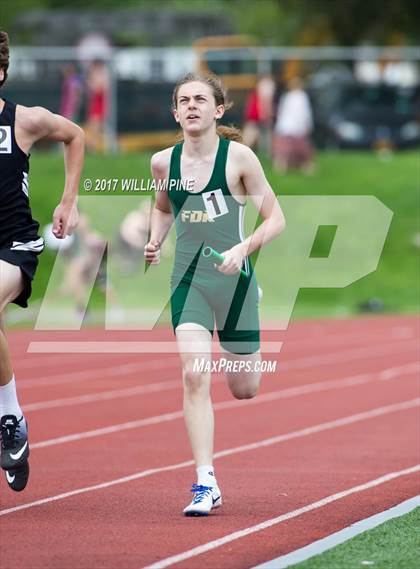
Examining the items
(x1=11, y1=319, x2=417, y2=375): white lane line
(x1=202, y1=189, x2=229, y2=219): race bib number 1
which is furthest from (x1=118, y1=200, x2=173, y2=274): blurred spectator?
(x1=202, y1=189, x2=229, y2=219): race bib number 1

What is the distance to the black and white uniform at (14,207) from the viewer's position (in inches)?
285

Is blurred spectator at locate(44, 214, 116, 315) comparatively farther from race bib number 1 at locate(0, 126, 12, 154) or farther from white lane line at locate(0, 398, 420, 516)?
race bib number 1 at locate(0, 126, 12, 154)

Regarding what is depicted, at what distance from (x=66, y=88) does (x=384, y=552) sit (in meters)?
22.5

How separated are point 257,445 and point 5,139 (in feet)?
13.3

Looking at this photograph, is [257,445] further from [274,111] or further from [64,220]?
[274,111]

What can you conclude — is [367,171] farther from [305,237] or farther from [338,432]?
[338,432]

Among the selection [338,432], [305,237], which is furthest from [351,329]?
[338,432]

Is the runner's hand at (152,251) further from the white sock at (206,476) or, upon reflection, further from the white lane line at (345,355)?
the white lane line at (345,355)

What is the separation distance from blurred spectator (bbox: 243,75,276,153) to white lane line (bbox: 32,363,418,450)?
12.1 m

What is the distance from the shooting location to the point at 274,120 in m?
29.2

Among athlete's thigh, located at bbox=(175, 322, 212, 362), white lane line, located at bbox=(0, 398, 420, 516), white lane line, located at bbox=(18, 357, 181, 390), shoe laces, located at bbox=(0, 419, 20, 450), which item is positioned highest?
athlete's thigh, located at bbox=(175, 322, 212, 362)

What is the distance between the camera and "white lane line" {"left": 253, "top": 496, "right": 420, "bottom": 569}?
6.16 m

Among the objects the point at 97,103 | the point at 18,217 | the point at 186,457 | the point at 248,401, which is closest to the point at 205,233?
the point at 18,217
